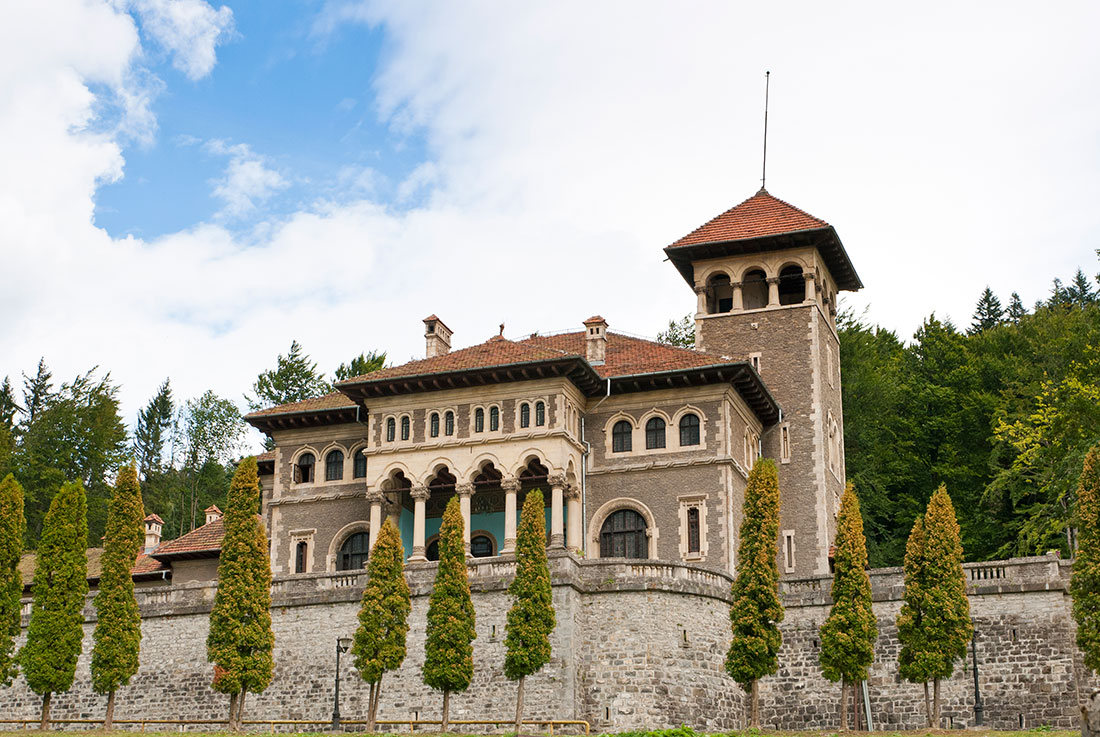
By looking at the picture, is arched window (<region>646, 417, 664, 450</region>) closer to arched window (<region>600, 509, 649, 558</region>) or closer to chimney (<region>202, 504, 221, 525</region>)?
arched window (<region>600, 509, 649, 558</region>)

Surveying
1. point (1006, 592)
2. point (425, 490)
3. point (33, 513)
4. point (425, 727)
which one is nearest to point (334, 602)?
point (425, 727)

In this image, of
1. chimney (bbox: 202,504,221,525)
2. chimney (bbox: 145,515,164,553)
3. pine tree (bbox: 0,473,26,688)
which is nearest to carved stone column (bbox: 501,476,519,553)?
pine tree (bbox: 0,473,26,688)

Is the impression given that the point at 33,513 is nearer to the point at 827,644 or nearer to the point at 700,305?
the point at 700,305

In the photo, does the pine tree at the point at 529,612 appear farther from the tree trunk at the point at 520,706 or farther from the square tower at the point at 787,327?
the square tower at the point at 787,327

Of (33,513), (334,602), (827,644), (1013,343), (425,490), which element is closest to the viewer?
(827,644)

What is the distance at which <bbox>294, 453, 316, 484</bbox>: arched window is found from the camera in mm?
46500

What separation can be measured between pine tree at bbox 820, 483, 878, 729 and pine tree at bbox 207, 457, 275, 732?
44.5 feet

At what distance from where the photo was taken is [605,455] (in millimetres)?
42594

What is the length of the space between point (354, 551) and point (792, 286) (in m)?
18.5

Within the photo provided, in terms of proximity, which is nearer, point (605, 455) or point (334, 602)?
point (334, 602)

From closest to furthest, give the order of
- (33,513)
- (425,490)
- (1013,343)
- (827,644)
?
(827,644) → (425,490) → (1013,343) → (33,513)

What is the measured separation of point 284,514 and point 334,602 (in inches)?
453

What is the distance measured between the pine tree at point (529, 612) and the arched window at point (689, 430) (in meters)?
10.6

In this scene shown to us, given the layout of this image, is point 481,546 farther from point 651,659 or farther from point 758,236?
point 758,236
